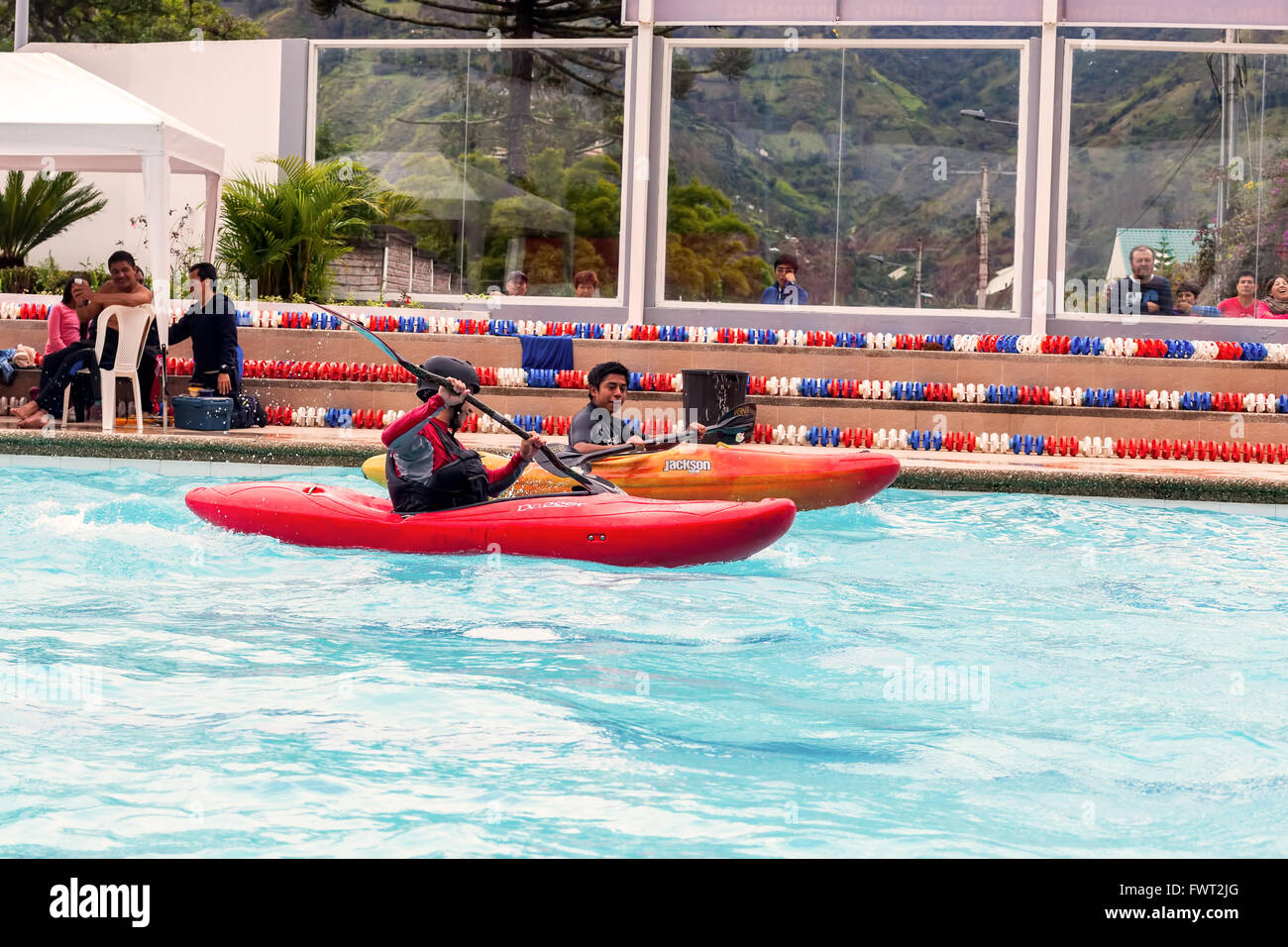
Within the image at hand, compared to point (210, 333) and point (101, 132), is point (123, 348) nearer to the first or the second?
point (210, 333)

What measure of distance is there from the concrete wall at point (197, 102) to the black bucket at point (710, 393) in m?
7.31

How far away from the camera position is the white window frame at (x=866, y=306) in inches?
664

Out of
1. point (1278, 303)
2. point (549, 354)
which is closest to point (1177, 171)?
point (1278, 303)

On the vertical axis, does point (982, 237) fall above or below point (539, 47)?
below

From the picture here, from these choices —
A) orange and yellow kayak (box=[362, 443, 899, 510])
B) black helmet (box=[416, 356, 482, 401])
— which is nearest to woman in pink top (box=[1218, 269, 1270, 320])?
orange and yellow kayak (box=[362, 443, 899, 510])

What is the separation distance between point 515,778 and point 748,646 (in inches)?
91.1

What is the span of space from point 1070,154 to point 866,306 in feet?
9.63

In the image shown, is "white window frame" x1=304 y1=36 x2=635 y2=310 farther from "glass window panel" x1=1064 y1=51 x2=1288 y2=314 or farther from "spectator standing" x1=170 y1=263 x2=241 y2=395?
"glass window panel" x1=1064 y1=51 x2=1288 y2=314

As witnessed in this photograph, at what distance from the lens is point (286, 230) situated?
53.3ft

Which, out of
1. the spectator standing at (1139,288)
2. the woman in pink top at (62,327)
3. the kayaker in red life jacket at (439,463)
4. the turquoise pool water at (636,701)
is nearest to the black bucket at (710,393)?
the turquoise pool water at (636,701)

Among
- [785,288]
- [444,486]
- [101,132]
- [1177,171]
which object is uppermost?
[1177,171]
